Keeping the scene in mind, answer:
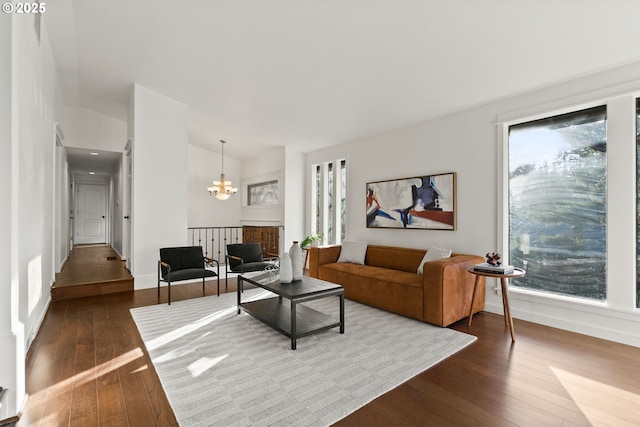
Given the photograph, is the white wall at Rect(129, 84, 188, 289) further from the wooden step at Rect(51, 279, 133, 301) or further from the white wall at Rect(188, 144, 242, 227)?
the white wall at Rect(188, 144, 242, 227)

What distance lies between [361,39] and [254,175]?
586 centimetres

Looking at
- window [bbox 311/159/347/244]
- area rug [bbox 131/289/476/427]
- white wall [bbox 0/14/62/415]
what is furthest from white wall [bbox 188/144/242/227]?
area rug [bbox 131/289/476/427]

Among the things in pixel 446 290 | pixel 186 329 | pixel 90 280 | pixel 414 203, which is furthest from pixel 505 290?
pixel 90 280

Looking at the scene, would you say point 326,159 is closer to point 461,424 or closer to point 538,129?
point 538,129

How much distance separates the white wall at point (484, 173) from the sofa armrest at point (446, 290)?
0.64 metres

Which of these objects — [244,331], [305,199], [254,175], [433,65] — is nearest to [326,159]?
[305,199]

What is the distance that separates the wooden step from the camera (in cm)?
439

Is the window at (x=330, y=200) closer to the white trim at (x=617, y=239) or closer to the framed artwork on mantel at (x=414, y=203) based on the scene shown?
the framed artwork on mantel at (x=414, y=203)

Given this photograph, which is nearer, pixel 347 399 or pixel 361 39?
pixel 347 399

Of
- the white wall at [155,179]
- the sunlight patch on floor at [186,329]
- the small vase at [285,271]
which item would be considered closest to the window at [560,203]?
the small vase at [285,271]

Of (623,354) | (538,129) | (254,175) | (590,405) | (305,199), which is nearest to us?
(590,405)

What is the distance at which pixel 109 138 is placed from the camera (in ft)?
21.3

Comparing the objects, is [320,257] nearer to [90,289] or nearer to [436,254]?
[436,254]

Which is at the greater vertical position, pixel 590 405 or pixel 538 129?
pixel 538 129
